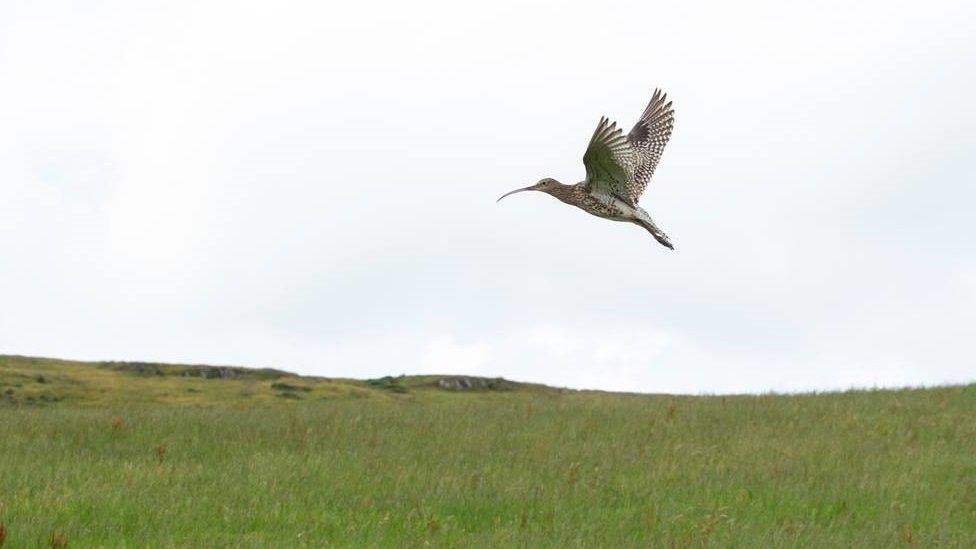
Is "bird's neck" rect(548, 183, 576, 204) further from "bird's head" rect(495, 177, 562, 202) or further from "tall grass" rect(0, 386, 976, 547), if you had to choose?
"tall grass" rect(0, 386, 976, 547)

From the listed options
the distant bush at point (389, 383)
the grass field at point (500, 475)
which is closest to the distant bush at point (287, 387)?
the distant bush at point (389, 383)

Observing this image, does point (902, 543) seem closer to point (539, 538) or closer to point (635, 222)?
point (539, 538)

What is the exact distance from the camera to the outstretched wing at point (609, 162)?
11.1 meters

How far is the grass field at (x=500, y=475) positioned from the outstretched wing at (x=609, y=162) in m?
3.04

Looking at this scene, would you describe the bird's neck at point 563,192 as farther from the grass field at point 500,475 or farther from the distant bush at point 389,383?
the distant bush at point 389,383

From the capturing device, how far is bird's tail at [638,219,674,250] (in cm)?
1113

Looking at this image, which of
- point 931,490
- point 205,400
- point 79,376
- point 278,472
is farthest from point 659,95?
point 79,376

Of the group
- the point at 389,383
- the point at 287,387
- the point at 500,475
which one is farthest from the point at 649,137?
the point at 389,383

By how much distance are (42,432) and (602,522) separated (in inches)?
366

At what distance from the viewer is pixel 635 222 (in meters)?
11.7

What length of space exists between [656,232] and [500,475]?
3.13 m

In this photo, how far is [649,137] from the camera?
43.4ft

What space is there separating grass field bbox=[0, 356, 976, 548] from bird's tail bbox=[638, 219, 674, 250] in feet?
8.33

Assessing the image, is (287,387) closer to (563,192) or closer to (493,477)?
(493,477)
